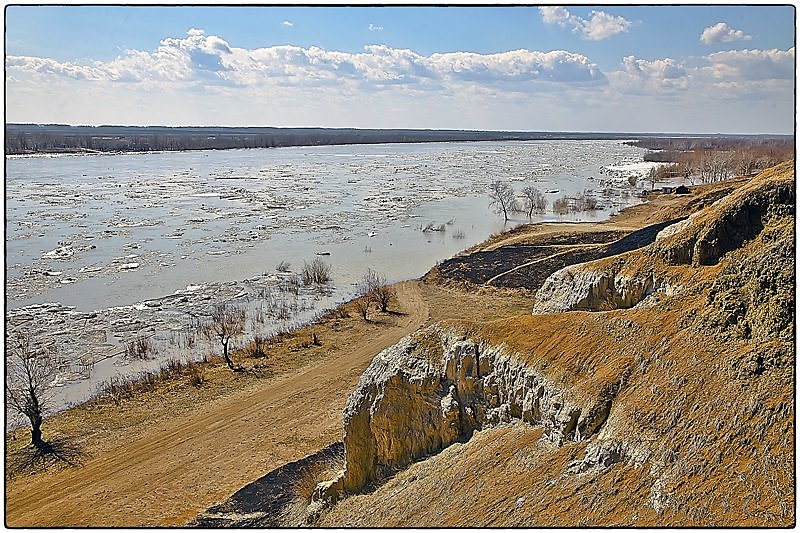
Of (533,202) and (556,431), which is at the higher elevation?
(533,202)

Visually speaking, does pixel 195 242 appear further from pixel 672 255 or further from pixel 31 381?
pixel 672 255

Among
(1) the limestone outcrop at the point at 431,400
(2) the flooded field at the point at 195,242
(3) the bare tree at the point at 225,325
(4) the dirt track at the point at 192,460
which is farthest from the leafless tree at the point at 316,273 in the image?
(1) the limestone outcrop at the point at 431,400

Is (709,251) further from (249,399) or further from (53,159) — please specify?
(53,159)

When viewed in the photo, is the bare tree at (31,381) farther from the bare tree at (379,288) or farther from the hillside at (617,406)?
the bare tree at (379,288)

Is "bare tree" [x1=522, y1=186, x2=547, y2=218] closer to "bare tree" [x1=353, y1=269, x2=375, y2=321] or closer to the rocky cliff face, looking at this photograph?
"bare tree" [x1=353, y1=269, x2=375, y2=321]

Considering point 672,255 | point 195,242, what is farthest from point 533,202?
point 672,255

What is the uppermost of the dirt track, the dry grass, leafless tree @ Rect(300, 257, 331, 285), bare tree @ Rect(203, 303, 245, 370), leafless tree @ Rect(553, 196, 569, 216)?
leafless tree @ Rect(553, 196, 569, 216)

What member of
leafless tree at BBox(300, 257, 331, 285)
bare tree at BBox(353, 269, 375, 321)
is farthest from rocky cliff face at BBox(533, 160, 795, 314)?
leafless tree at BBox(300, 257, 331, 285)
